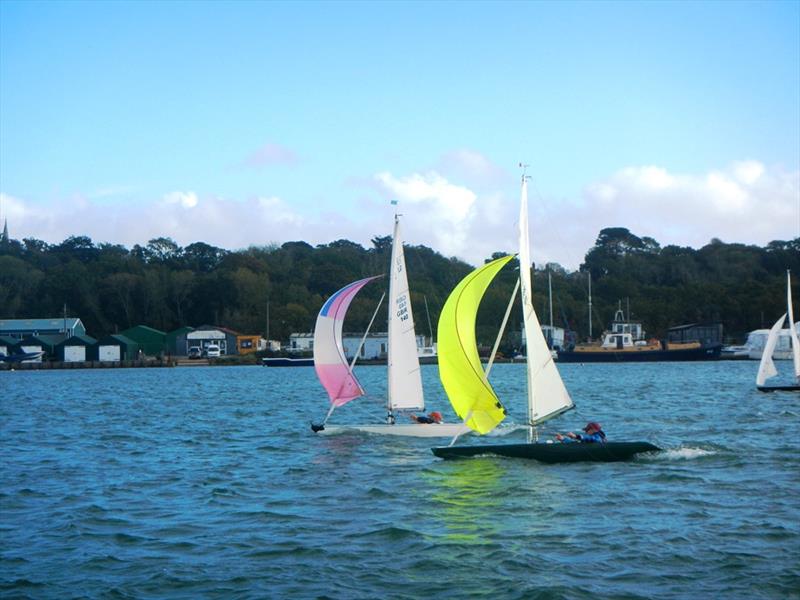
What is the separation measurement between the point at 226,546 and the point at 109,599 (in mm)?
2827

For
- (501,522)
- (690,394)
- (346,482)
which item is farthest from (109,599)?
(690,394)

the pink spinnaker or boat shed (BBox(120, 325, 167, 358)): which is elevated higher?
boat shed (BBox(120, 325, 167, 358))

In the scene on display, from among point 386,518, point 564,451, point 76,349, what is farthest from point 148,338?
point 386,518

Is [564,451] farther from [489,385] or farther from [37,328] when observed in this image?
[37,328]

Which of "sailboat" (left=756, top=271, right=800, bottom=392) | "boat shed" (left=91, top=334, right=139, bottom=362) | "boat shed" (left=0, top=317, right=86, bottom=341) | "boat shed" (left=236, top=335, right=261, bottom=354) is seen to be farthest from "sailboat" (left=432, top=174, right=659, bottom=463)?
"boat shed" (left=0, top=317, right=86, bottom=341)

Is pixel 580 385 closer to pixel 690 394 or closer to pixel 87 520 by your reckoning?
pixel 690 394

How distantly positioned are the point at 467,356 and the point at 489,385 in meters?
0.83

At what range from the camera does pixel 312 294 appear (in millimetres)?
127938

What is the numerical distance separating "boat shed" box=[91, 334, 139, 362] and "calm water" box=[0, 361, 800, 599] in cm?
8268

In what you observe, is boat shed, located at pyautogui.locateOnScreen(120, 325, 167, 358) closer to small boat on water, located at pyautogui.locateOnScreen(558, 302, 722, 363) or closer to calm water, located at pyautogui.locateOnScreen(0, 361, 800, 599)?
small boat on water, located at pyautogui.locateOnScreen(558, 302, 722, 363)

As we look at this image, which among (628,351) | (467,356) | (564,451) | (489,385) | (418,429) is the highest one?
(628,351)

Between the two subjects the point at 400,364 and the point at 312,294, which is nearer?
the point at 400,364

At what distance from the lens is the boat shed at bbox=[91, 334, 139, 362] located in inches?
4419

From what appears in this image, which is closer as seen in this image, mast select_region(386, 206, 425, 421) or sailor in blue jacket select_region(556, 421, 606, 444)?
sailor in blue jacket select_region(556, 421, 606, 444)
